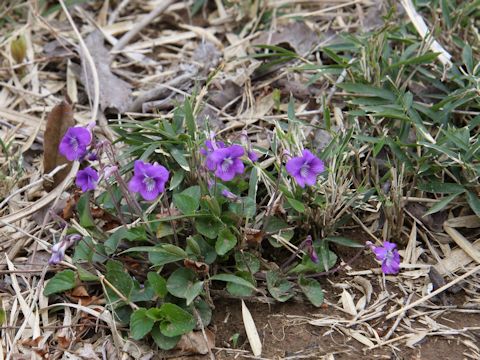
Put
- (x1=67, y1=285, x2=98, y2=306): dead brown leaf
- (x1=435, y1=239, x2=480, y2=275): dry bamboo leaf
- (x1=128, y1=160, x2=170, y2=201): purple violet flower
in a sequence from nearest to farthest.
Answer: (x1=128, y1=160, x2=170, y2=201): purple violet flower
(x1=67, y1=285, x2=98, y2=306): dead brown leaf
(x1=435, y1=239, x2=480, y2=275): dry bamboo leaf

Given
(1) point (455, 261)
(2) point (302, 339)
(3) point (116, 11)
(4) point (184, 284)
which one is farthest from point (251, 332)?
A: (3) point (116, 11)

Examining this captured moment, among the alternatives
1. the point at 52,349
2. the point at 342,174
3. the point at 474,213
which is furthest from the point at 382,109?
the point at 52,349

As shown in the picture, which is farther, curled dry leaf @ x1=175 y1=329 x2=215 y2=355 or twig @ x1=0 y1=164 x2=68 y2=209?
twig @ x1=0 y1=164 x2=68 y2=209

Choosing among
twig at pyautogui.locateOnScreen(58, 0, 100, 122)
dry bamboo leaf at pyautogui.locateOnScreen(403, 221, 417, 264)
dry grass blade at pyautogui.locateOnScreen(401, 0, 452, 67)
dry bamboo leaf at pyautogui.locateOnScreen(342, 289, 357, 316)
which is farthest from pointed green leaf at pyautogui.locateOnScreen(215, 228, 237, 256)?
dry grass blade at pyautogui.locateOnScreen(401, 0, 452, 67)

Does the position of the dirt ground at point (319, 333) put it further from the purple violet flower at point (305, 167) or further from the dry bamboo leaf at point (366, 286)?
the purple violet flower at point (305, 167)

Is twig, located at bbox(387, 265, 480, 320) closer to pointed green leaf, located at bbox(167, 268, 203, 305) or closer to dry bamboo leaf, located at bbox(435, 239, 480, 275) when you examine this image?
dry bamboo leaf, located at bbox(435, 239, 480, 275)

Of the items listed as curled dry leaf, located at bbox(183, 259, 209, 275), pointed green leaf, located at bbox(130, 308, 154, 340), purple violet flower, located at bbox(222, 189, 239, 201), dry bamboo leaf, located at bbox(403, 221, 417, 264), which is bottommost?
dry bamboo leaf, located at bbox(403, 221, 417, 264)

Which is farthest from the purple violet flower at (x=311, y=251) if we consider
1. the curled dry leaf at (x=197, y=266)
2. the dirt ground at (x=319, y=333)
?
the curled dry leaf at (x=197, y=266)

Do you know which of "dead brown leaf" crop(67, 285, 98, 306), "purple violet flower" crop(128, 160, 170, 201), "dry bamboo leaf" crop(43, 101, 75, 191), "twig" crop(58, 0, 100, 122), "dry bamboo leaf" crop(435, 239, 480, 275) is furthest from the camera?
"twig" crop(58, 0, 100, 122)
